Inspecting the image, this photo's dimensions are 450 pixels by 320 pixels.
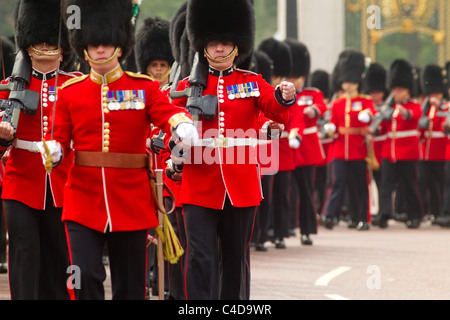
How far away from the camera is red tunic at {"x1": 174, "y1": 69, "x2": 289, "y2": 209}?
17.9 ft

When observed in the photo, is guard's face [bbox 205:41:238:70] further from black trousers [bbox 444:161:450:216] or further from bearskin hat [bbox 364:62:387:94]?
bearskin hat [bbox 364:62:387:94]

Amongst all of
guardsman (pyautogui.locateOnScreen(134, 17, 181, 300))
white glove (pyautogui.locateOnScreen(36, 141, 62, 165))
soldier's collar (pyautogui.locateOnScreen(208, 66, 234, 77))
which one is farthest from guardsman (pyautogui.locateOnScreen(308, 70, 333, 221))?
white glove (pyautogui.locateOnScreen(36, 141, 62, 165))

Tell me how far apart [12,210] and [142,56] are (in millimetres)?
2346

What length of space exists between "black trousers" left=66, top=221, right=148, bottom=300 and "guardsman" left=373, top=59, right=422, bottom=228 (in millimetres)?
8382

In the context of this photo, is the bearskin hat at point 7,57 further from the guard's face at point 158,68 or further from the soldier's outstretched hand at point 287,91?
the soldier's outstretched hand at point 287,91

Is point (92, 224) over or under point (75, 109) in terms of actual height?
under

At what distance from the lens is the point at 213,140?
217 inches

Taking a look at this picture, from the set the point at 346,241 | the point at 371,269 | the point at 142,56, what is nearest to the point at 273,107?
the point at 142,56

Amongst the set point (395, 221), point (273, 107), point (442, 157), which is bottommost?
point (395, 221)

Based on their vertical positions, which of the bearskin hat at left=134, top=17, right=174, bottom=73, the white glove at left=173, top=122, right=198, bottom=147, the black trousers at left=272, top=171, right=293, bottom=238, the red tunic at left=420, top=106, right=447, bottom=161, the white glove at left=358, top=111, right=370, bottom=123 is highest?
the bearskin hat at left=134, top=17, right=174, bottom=73

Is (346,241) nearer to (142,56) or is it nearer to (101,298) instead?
(142,56)

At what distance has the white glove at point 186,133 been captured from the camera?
15.0 feet

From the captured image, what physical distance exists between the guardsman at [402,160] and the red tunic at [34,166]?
7.62 m

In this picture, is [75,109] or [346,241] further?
[346,241]
